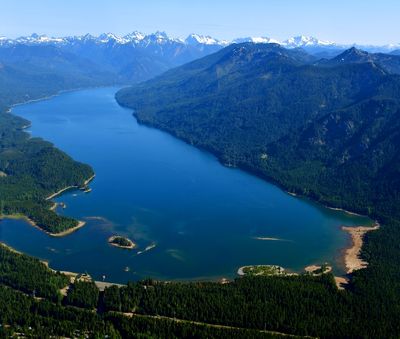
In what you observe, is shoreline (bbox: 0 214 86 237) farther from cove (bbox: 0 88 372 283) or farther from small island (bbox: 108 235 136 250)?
small island (bbox: 108 235 136 250)

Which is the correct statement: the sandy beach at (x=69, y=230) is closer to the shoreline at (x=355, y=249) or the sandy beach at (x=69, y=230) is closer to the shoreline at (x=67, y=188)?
the shoreline at (x=67, y=188)

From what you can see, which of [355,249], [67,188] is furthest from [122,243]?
[355,249]

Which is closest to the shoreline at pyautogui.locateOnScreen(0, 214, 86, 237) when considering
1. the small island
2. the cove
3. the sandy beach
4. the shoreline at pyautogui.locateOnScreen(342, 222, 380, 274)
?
the sandy beach

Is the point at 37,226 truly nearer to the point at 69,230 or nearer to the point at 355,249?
the point at 69,230

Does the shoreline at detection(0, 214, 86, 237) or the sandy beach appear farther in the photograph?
the shoreline at detection(0, 214, 86, 237)

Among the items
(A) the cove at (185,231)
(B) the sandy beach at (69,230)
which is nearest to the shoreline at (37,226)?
(B) the sandy beach at (69,230)

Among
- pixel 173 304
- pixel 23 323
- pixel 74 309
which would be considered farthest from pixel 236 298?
pixel 23 323

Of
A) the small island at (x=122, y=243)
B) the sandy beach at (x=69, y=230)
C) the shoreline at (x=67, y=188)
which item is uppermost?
the shoreline at (x=67, y=188)

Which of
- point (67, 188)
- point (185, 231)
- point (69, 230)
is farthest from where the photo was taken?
point (67, 188)

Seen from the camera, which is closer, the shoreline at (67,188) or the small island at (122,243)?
the small island at (122,243)

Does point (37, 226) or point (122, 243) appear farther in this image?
point (37, 226)
